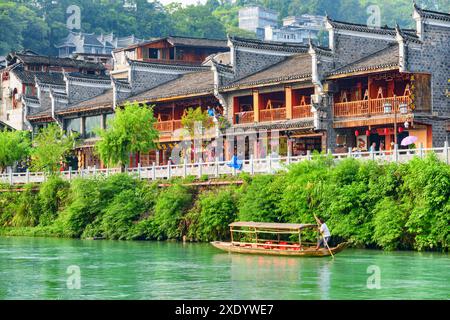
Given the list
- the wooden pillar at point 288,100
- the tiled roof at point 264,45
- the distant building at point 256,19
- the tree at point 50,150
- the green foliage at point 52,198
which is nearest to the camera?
the wooden pillar at point 288,100

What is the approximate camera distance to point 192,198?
40688mm

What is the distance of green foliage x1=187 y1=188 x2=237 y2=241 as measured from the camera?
37938 mm

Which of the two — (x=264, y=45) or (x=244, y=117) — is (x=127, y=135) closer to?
(x=244, y=117)

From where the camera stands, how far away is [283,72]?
4719cm

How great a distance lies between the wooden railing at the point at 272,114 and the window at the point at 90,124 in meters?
13.5

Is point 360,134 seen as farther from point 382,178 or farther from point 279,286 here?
point 279,286

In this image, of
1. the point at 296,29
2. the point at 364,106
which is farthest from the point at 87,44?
the point at 364,106

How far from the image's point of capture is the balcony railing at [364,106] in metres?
41.6

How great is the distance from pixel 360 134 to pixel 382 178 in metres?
11.4

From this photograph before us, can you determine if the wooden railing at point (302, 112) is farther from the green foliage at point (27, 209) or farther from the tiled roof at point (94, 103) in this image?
the tiled roof at point (94, 103)

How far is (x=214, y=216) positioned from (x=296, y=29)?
95537 millimetres

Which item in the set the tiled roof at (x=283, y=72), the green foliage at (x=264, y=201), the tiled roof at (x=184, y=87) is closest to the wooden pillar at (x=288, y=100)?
the tiled roof at (x=283, y=72)

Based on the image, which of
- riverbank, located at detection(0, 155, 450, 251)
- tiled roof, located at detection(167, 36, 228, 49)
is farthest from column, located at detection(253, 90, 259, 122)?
tiled roof, located at detection(167, 36, 228, 49)
